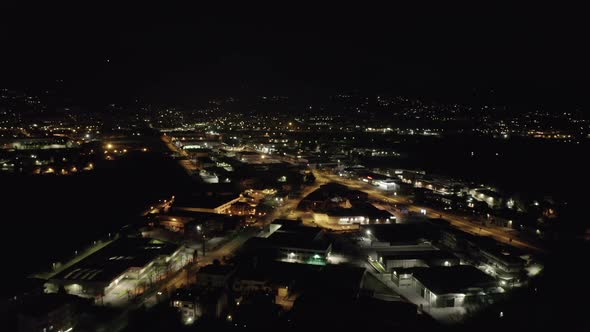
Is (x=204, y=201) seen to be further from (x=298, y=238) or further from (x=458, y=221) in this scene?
(x=458, y=221)

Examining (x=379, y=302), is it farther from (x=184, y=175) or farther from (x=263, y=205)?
(x=184, y=175)

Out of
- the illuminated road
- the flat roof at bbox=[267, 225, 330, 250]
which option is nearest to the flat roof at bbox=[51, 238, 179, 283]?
the flat roof at bbox=[267, 225, 330, 250]

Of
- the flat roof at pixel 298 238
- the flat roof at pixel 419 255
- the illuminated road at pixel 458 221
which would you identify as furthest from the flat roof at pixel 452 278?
the illuminated road at pixel 458 221

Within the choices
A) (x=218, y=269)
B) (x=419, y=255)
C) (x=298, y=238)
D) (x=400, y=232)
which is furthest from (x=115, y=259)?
(x=400, y=232)

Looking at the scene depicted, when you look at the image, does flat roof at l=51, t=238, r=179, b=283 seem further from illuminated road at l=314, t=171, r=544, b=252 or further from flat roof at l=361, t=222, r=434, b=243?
illuminated road at l=314, t=171, r=544, b=252

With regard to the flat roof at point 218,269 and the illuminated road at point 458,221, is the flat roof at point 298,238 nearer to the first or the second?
the flat roof at point 218,269

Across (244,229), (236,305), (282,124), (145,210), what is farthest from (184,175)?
(282,124)
